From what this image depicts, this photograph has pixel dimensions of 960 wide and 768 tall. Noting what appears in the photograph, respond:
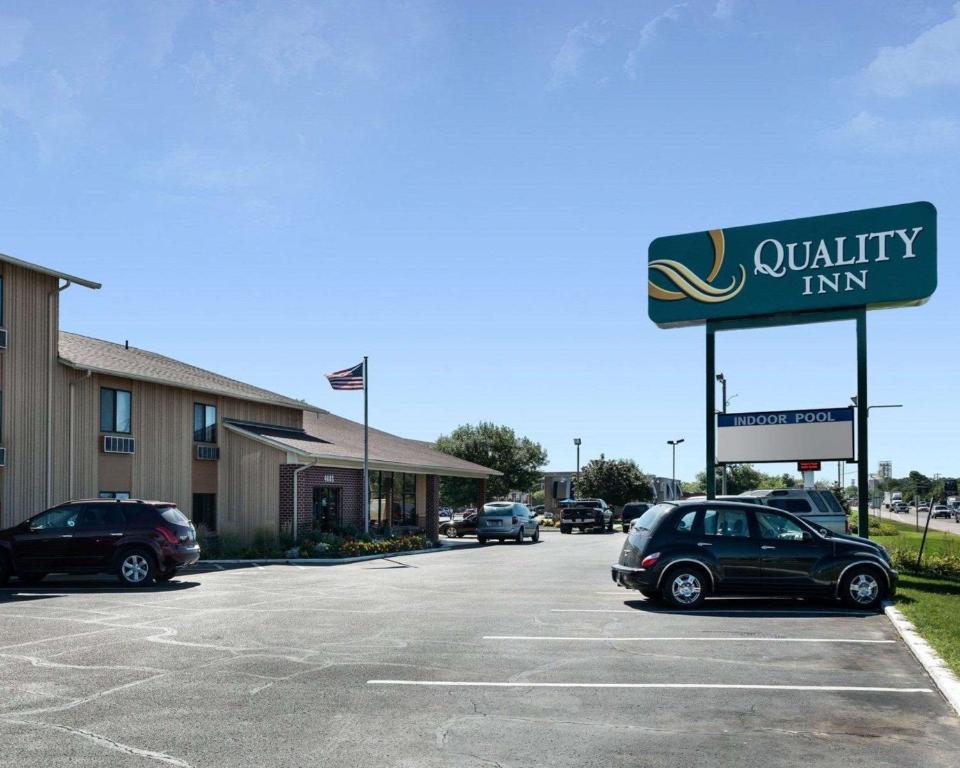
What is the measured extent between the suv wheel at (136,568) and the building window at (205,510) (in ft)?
36.2

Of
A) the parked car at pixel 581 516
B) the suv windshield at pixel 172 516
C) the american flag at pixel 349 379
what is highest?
the american flag at pixel 349 379

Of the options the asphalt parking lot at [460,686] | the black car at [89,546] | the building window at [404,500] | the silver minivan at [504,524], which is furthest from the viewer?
the silver minivan at [504,524]

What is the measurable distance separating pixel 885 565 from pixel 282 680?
31.6 ft

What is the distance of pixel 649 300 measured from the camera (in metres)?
22.8

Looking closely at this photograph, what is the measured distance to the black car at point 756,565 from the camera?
14.4 m

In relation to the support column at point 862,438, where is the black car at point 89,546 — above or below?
below

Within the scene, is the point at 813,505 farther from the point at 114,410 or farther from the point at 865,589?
the point at 114,410

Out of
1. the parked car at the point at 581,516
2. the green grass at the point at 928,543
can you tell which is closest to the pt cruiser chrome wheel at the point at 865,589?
the green grass at the point at 928,543

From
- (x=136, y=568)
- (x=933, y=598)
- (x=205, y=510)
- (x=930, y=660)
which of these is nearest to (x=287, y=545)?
(x=205, y=510)

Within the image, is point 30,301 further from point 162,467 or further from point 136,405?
point 162,467

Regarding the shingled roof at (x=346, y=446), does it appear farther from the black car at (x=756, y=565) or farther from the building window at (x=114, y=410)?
the black car at (x=756, y=565)

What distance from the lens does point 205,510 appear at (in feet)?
98.6

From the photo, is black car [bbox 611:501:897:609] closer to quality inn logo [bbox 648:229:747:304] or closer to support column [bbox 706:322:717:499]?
support column [bbox 706:322:717:499]

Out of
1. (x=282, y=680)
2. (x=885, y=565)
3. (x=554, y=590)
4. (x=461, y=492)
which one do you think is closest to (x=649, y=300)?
(x=554, y=590)
